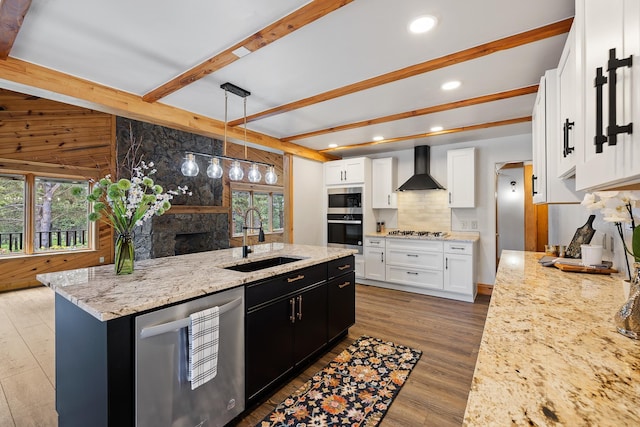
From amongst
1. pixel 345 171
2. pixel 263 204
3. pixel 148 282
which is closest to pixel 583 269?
pixel 148 282

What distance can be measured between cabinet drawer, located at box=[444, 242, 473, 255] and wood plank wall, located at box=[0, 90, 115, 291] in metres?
6.15

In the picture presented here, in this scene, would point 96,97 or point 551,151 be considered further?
point 96,97

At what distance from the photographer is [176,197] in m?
5.97

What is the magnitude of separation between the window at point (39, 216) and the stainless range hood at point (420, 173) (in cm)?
537

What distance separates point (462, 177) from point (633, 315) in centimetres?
375

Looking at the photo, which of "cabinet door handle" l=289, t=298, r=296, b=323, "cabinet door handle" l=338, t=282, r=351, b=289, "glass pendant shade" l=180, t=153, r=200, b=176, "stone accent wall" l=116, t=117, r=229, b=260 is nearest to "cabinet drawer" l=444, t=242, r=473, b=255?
"cabinet door handle" l=338, t=282, r=351, b=289

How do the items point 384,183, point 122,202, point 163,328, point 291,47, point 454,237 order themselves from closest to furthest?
point 163,328 < point 122,202 < point 291,47 < point 454,237 < point 384,183

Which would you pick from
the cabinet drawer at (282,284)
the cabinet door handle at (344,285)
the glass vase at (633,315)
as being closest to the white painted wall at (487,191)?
the cabinet door handle at (344,285)

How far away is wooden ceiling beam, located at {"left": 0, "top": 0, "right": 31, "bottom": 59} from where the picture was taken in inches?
59.9

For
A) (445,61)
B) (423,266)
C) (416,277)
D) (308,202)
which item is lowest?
(416,277)

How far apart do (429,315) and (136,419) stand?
3.18 m

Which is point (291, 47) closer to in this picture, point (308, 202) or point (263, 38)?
point (263, 38)

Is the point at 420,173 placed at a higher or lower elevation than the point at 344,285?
higher

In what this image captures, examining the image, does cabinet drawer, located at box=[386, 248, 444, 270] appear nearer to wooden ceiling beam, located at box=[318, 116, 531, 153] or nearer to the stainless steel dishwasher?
wooden ceiling beam, located at box=[318, 116, 531, 153]
